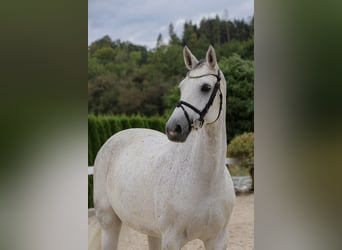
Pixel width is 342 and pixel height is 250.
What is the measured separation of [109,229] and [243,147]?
2656 millimetres

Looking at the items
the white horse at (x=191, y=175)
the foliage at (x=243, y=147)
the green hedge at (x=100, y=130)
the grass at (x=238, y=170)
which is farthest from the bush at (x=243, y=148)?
the white horse at (x=191, y=175)

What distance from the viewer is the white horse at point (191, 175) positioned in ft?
3.90

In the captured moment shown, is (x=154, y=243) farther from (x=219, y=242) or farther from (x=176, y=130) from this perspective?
(x=176, y=130)

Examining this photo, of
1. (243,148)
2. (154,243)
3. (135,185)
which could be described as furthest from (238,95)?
(135,185)

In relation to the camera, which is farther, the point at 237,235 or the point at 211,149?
the point at 237,235

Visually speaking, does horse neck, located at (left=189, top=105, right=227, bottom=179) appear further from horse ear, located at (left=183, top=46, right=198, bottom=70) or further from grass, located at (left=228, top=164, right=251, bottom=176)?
grass, located at (left=228, top=164, right=251, bottom=176)

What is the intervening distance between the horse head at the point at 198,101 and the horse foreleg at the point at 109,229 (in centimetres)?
75

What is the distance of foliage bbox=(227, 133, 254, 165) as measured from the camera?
4250mm

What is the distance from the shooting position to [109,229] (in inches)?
70.7

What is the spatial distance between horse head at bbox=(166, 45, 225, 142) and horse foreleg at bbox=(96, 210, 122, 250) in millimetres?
751
